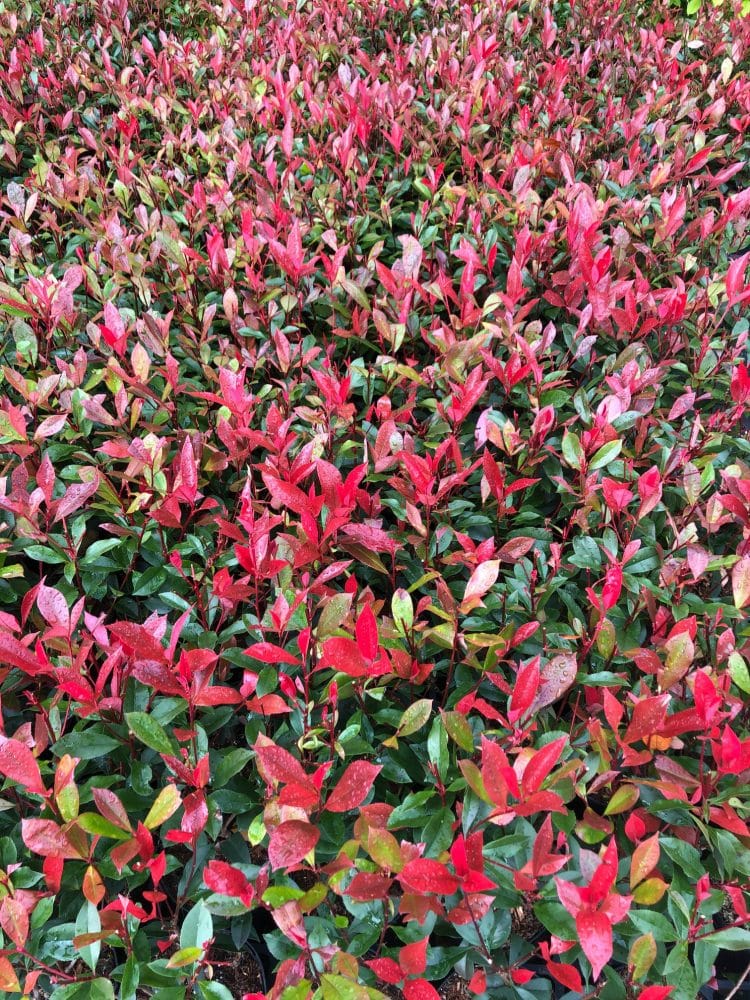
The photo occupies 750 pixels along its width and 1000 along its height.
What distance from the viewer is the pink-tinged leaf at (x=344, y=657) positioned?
113cm

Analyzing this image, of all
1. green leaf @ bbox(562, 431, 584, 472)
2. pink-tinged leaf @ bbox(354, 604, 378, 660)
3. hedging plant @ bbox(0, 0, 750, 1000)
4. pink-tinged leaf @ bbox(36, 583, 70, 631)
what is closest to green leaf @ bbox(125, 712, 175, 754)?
hedging plant @ bbox(0, 0, 750, 1000)

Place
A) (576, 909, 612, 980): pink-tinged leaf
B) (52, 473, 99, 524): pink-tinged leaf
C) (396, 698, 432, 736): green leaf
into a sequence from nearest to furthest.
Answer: (576, 909, 612, 980): pink-tinged leaf < (396, 698, 432, 736): green leaf < (52, 473, 99, 524): pink-tinged leaf

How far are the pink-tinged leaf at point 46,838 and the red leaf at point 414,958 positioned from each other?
0.49 m

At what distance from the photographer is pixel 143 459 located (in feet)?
4.94

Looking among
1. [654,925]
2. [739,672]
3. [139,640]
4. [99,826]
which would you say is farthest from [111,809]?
[739,672]

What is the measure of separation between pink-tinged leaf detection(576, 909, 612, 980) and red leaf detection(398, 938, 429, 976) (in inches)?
8.5

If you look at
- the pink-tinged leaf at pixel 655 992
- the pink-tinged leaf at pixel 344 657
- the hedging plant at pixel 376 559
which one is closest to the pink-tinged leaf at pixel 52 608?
the hedging plant at pixel 376 559

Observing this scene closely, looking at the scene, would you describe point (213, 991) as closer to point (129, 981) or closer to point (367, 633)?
point (129, 981)

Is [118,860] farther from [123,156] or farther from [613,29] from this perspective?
[613,29]

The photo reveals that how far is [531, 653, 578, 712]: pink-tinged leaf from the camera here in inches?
46.7

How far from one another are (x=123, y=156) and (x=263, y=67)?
2.98ft

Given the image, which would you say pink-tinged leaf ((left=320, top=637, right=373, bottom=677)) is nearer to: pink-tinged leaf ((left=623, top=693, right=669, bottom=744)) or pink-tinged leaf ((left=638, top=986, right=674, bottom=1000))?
pink-tinged leaf ((left=623, top=693, right=669, bottom=744))

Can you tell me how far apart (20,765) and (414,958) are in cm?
62

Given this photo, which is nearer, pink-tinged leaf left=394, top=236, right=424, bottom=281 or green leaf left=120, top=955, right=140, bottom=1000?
green leaf left=120, top=955, right=140, bottom=1000
